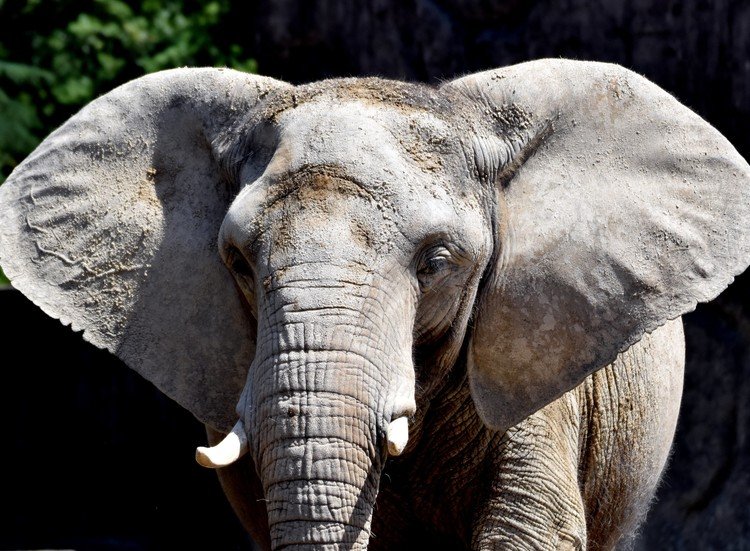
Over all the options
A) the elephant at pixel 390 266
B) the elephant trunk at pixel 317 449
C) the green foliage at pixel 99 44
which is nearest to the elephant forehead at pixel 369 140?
the elephant at pixel 390 266

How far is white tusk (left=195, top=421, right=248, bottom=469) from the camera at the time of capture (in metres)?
3.96

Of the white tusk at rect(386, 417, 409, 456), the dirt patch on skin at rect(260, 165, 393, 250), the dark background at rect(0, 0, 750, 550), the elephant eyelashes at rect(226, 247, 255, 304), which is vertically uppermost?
the dirt patch on skin at rect(260, 165, 393, 250)

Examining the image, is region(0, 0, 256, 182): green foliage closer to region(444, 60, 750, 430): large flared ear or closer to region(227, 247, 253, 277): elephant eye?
region(444, 60, 750, 430): large flared ear

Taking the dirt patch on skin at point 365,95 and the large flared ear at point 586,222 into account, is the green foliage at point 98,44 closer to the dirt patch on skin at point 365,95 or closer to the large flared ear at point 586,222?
the dirt patch on skin at point 365,95

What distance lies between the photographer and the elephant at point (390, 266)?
407 cm

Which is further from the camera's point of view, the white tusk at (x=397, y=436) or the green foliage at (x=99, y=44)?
the green foliage at (x=99, y=44)

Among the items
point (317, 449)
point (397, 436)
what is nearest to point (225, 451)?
point (317, 449)

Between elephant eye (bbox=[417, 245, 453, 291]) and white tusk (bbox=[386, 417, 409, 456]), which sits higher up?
elephant eye (bbox=[417, 245, 453, 291])

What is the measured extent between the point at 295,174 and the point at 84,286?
1.00m

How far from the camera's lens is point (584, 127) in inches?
183

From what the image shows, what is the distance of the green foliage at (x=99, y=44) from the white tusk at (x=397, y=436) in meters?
4.89

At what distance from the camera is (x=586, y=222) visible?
15.0ft

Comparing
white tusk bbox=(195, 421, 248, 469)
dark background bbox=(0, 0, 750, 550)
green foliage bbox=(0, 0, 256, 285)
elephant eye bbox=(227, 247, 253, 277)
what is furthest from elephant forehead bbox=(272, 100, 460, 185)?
green foliage bbox=(0, 0, 256, 285)

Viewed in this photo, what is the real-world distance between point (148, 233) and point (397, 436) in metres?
1.25
